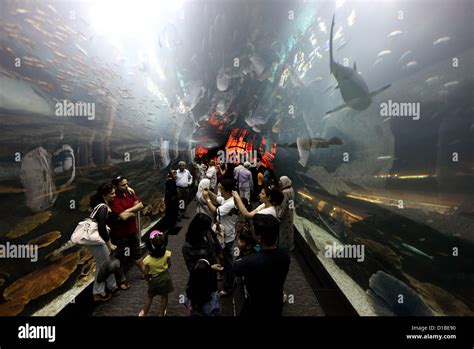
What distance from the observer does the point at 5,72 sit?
99.3 inches

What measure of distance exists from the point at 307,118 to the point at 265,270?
3.40m

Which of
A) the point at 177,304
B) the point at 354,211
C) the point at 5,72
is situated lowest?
the point at 177,304

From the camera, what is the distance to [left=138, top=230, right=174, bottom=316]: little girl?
2.36 metres

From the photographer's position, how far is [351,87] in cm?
330

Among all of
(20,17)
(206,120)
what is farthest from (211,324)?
(206,120)

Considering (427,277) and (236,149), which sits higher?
(236,149)

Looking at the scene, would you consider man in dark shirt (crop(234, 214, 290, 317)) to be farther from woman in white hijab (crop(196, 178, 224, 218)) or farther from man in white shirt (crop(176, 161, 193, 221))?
man in white shirt (crop(176, 161, 193, 221))

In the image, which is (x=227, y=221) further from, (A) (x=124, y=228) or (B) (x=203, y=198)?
(A) (x=124, y=228)

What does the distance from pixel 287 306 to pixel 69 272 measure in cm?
268

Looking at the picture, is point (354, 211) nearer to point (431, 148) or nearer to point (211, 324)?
point (431, 148)

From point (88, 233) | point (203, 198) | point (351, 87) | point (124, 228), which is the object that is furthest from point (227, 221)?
point (351, 87)

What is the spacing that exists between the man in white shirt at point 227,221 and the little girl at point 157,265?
68 centimetres

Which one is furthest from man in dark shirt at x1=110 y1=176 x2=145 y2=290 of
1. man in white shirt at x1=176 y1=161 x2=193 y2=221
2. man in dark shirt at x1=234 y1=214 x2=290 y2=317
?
man in white shirt at x1=176 y1=161 x2=193 y2=221

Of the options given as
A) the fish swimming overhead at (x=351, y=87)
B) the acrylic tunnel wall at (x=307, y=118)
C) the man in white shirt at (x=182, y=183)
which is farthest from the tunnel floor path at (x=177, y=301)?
the fish swimming overhead at (x=351, y=87)
